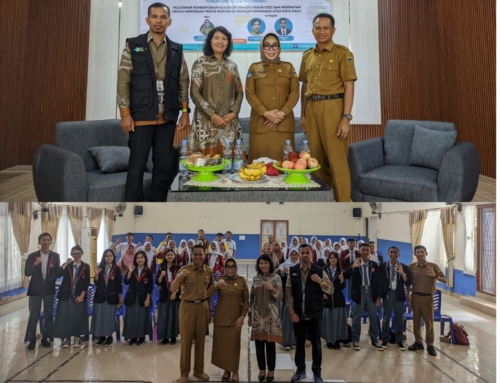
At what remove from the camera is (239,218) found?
192 cm

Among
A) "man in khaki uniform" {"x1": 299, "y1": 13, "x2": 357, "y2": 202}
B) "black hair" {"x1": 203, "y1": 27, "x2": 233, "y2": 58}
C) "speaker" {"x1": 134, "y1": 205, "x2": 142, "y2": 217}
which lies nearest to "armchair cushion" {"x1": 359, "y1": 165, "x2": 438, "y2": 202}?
"man in khaki uniform" {"x1": 299, "y1": 13, "x2": 357, "y2": 202}

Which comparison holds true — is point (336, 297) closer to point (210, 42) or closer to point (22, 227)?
point (22, 227)

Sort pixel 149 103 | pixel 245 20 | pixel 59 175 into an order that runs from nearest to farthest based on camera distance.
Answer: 1. pixel 59 175
2. pixel 149 103
3. pixel 245 20

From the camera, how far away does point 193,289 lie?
6.17 ft

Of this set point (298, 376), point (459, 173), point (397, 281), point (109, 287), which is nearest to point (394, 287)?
point (397, 281)

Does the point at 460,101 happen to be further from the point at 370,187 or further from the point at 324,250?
the point at 324,250

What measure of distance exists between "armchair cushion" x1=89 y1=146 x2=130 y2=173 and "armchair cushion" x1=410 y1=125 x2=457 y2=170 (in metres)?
1.53

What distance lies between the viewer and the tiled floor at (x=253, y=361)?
1.85m

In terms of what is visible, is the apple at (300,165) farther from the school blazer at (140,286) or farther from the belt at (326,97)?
the school blazer at (140,286)

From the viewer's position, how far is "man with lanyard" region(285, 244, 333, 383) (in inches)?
73.8

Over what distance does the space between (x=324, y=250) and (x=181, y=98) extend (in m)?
1.15

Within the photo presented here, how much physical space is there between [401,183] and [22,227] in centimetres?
179

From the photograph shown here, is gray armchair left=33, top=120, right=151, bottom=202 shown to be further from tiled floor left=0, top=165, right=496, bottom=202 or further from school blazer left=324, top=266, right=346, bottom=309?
school blazer left=324, top=266, right=346, bottom=309

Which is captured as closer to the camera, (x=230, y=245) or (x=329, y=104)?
(x=230, y=245)
